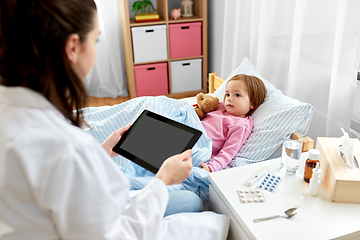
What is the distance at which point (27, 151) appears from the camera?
0.60 metres

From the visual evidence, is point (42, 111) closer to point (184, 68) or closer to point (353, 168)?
point (353, 168)

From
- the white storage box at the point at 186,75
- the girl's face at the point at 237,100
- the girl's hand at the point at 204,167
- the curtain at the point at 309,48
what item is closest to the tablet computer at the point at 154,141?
the girl's hand at the point at 204,167

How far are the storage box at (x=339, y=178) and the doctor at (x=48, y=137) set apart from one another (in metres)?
0.69

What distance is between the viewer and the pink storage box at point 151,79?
3088 millimetres

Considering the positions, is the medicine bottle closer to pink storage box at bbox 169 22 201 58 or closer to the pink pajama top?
the pink pajama top

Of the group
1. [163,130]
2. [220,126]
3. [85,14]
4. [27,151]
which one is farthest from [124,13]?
[27,151]

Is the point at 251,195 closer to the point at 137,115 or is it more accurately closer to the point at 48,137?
the point at 48,137

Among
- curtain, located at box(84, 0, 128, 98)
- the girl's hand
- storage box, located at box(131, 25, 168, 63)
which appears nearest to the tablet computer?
the girl's hand

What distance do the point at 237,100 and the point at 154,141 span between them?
66 cm

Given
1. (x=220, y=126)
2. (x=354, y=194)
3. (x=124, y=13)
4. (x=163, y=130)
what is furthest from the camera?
(x=124, y=13)

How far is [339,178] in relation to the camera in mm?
991

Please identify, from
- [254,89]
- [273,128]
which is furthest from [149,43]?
[273,128]

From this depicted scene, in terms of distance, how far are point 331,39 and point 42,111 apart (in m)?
1.52

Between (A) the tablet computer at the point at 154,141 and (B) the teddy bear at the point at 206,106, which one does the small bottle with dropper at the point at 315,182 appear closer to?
(A) the tablet computer at the point at 154,141
